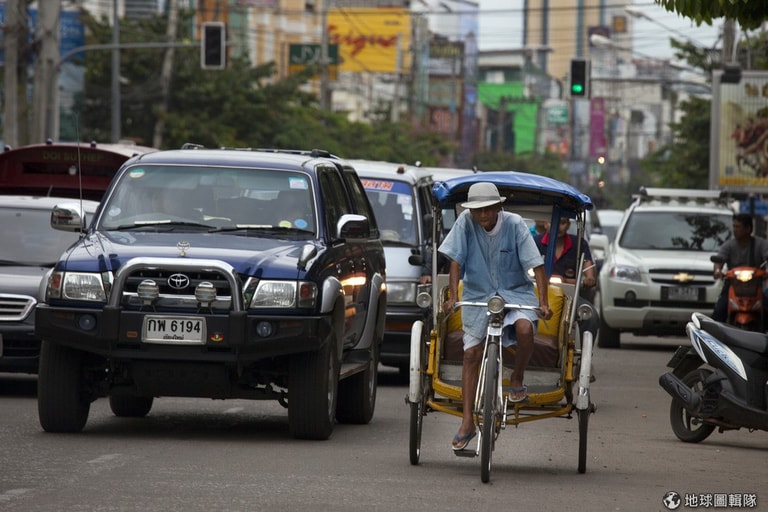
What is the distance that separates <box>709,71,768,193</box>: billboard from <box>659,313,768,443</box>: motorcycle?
16.7 m

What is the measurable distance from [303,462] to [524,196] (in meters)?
2.58

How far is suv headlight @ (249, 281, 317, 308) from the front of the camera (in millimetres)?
10805

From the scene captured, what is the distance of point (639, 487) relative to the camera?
955 cm

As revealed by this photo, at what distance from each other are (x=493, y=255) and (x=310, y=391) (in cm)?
176

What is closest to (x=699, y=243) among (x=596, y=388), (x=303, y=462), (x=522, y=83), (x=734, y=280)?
(x=734, y=280)

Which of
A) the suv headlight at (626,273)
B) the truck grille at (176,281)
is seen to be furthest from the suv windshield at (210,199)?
the suv headlight at (626,273)

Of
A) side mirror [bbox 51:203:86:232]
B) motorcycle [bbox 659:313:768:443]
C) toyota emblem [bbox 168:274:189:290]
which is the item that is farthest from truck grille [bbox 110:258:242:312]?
motorcycle [bbox 659:313:768:443]

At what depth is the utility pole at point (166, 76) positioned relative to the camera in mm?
50969

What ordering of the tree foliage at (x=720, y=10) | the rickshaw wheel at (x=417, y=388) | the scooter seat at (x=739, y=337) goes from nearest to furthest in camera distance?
1. the rickshaw wheel at (x=417, y=388)
2. the scooter seat at (x=739, y=337)
3. the tree foliage at (x=720, y=10)

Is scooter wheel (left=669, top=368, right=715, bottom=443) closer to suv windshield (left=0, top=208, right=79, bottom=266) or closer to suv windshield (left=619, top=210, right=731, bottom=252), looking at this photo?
suv windshield (left=0, top=208, right=79, bottom=266)

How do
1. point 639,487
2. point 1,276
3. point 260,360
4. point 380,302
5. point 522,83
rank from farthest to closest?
1. point 522,83
2. point 1,276
3. point 380,302
4. point 260,360
5. point 639,487

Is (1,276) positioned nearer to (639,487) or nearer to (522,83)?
(639,487)

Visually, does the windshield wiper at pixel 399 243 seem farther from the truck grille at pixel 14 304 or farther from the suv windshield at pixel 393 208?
the truck grille at pixel 14 304

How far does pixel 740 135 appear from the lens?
28.8 m
